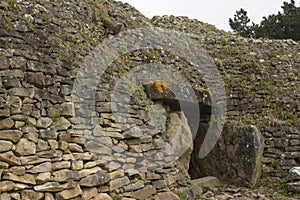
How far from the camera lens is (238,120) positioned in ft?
30.7

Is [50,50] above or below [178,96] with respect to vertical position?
above

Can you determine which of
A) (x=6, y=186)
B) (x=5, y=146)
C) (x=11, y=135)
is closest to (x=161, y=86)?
(x=11, y=135)

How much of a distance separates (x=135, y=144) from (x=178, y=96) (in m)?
1.97

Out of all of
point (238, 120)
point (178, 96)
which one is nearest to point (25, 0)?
point (178, 96)

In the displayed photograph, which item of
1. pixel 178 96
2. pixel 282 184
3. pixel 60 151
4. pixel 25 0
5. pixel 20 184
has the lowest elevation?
pixel 282 184

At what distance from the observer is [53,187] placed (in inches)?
183

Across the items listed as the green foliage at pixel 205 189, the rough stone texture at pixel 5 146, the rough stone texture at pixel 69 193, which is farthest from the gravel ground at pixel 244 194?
the rough stone texture at pixel 5 146

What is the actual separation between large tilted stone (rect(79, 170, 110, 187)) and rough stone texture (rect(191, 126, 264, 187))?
407 cm

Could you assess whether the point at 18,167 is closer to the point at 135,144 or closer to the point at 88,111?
the point at 88,111

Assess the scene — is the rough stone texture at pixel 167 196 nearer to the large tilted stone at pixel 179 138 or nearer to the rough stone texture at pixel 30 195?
the large tilted stone at pixel 179 138

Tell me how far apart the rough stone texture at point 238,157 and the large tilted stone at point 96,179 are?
4067 millimetres

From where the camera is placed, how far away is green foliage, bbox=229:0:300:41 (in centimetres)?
1605

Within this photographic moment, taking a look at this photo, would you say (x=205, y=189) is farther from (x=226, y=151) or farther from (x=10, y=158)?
(x=10, y=158)

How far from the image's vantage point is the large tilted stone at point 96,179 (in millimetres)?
5039
